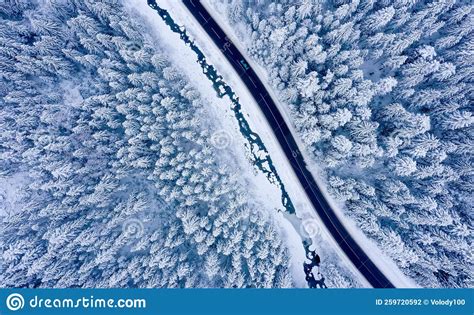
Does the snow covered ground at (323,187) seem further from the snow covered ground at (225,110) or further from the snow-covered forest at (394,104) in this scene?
the snow covered ground at (225,110)

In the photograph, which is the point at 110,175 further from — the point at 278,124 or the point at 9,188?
the point at 278,124


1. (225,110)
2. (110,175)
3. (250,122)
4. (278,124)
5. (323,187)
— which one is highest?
(110,175)

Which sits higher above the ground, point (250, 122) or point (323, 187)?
point (250, 122)

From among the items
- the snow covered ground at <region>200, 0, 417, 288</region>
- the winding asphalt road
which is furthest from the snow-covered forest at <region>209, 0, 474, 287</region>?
the winding asphalt road


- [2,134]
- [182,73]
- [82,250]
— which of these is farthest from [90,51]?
[82,250]

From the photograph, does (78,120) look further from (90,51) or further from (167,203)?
(167,203)

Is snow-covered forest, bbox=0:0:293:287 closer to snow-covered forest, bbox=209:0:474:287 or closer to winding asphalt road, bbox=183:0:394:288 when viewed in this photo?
winding asphalt road, bbox=183:0:394:288

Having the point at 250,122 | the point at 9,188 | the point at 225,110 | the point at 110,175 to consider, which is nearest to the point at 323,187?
the point at 250,122
